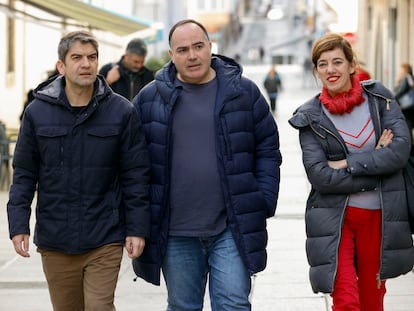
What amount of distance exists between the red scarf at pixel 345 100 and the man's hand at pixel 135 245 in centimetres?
124

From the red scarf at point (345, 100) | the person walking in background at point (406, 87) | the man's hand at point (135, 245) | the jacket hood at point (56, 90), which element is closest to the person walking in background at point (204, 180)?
the man's hand at point (135, 245)

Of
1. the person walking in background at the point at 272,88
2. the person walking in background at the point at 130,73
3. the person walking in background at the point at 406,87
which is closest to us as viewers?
the person walking in background at the point at 130,73

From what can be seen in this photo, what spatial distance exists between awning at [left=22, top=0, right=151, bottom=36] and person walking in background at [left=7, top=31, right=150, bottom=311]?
13.8 m

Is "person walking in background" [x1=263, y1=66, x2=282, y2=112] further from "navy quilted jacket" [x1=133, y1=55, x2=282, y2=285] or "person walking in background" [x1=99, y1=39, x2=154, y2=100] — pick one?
"navy quilted jacket" [x1=133, y1=55, x2=282, y2=285]

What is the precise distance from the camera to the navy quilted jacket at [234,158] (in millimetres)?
5578

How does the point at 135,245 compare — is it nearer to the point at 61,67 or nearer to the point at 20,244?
the point at 20,244

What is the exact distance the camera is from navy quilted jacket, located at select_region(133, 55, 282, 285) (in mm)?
5578

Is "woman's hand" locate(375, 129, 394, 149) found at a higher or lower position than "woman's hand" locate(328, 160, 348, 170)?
higher

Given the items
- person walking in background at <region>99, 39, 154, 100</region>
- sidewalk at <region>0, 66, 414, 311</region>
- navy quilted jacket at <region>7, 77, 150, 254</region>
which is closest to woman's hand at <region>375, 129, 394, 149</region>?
navy quilted jacket at <region>7, 77, 150, 254</region>

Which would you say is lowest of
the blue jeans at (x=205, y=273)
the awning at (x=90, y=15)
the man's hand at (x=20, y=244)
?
the blue jeans at (x=205, y=273)

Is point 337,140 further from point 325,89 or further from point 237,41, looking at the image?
point 237,41

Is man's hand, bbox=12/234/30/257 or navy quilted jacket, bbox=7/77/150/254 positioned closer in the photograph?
navy quilted jacket, bbox=7/77/150/254

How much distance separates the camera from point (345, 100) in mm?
5844

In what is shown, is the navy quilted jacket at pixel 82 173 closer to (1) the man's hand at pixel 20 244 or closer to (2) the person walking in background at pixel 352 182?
(1) the man's hand at pixel 20 244
